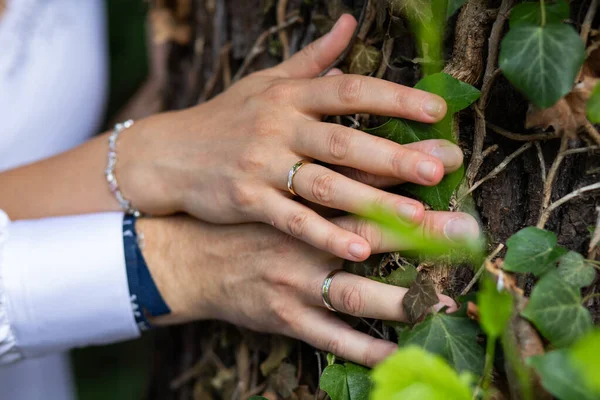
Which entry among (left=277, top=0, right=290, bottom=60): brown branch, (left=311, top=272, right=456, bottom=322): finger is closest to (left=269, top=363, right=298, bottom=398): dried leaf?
(left=311, top=272, right=456, bottom=322): finger

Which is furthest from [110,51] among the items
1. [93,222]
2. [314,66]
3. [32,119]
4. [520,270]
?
[520,270]

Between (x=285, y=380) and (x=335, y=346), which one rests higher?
(x=335, y=346)

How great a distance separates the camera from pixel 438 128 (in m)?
0.69

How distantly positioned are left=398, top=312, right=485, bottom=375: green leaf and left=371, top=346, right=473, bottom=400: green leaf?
7.8 inches

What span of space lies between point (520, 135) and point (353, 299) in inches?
11.4

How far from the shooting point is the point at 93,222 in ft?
3.28

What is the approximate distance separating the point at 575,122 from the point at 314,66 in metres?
0.38

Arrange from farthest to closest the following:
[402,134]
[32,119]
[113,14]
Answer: [113,14] → [32,119] → [402,134]

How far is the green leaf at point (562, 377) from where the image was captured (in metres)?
0.45

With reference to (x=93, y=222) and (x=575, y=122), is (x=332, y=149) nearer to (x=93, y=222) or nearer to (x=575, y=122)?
(x=575, y=122)

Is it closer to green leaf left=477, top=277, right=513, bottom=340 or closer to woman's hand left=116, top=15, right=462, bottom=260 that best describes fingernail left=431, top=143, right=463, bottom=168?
woman's hand left=116, top=15, right=462, bottom=260

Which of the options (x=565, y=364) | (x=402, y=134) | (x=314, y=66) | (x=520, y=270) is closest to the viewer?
(x=565, y=364)

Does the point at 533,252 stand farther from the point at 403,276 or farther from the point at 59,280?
the point at 59,280

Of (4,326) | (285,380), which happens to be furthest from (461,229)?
(4,326)
